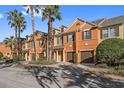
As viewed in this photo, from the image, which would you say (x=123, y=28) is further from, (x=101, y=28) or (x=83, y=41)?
(x=83, y=41)

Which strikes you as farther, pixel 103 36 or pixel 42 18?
pixel 42 18

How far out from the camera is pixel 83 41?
36.2 m

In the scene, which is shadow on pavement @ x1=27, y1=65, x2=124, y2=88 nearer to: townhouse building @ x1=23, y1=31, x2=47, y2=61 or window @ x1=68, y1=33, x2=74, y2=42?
window @ x1=68, y1=33, x2=74, y2=42

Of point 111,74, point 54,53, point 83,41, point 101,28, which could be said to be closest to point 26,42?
point 54,53

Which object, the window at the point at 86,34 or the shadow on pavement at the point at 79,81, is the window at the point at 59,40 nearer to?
the window at the point at 86,34

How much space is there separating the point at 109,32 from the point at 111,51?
6208 mm

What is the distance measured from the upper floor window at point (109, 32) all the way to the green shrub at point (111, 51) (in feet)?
14.3

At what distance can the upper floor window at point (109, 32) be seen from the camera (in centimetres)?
3135

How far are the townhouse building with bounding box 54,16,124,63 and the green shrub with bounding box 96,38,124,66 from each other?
3932 millimetres

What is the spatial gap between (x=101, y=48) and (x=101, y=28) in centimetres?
686

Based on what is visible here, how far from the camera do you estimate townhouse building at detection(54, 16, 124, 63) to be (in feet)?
105

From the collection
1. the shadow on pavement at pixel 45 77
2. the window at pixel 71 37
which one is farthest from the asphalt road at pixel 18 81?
the window at pixel 71 37

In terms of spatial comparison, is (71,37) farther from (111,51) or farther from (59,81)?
(59,81)

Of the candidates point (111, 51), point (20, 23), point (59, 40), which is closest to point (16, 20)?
point (20, 23)
